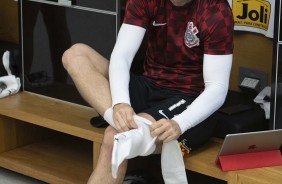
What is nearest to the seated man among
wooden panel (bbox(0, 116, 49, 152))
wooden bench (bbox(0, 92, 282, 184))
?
wooden bench (bbox(0, 92, 282, 184))

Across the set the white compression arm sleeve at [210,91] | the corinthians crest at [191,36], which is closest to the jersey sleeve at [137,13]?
the corinthians crest at [191,36]

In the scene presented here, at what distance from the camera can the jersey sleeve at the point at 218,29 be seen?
233 cm

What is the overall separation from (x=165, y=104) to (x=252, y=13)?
2.02 ft

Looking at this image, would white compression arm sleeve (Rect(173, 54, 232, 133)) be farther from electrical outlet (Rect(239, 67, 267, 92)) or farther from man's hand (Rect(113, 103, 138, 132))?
electrical outlet (Rect(239, 67, 267, 92))

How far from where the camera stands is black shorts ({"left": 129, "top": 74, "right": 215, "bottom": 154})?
7.78 ft

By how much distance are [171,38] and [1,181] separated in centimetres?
95

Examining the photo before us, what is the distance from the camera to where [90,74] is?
2451 millimetres

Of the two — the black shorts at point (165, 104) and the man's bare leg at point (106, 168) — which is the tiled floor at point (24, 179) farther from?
the man's bare leg at point (106, 168)

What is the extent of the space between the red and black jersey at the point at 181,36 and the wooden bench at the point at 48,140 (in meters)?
0.26

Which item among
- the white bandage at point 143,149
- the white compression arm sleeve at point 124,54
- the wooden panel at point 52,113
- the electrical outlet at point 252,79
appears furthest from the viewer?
the electrical outlet at point 252,79

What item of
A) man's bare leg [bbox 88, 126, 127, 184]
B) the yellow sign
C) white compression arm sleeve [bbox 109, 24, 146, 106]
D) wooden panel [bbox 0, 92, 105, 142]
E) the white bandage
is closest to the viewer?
the white bandage

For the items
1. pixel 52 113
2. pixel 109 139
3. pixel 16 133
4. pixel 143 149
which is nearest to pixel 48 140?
pixel 16 133

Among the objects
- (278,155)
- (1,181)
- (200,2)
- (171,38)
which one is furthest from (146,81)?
(1,181)

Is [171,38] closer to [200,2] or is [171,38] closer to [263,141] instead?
[200,2]
